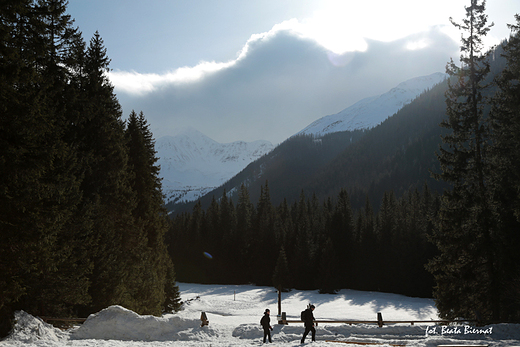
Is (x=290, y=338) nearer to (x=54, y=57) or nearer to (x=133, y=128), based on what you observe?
(x=54, y=57)

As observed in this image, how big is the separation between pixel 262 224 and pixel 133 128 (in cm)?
6030

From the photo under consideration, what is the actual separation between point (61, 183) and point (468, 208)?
22.7 metres

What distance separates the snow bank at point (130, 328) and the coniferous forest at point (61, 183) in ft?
4.87

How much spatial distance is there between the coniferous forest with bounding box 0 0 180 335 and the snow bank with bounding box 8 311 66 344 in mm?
445

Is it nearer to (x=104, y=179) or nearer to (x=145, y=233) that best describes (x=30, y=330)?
(x=104, y=179)

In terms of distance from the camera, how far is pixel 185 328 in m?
18.9

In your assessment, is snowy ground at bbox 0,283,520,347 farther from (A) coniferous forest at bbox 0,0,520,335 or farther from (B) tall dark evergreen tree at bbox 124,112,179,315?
(B) tall dark evergreen tree at bbox 124,112,179,315

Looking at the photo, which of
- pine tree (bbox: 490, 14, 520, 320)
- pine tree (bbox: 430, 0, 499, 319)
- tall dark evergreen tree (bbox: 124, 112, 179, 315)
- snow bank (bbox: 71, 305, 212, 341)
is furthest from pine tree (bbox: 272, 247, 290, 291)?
snow bank (bbox: 71, 305, 212, 341)

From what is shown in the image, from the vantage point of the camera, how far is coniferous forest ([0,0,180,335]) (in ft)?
41.9

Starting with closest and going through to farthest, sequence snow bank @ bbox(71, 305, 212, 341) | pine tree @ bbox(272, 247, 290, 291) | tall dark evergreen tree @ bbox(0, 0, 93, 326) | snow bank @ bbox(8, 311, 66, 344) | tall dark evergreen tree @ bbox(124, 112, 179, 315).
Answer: tall dark evergreen tree @ bbox(0, 0, 93, 326) < snow bank @ bbox(8, 311, 66, 344) < snow bank @ bbox(71, 305, 212, 341) < tall dark evergreen tree @ bbox(124, 112, 179, 315) < pine tree @ bbox(272, 247, 290, 291)

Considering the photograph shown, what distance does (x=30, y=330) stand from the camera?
1402cm

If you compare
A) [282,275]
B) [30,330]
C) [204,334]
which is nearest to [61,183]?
[30,330]

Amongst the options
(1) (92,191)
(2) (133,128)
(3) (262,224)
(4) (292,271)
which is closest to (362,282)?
(4) (292,271)

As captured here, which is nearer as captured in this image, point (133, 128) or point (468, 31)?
point (468, 31)
